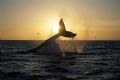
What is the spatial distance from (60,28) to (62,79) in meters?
26.8

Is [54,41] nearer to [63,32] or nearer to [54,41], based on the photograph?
[54,41]

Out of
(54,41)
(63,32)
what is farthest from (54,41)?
(63,32)

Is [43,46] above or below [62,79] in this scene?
above

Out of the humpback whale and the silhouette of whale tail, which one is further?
the humpback whale

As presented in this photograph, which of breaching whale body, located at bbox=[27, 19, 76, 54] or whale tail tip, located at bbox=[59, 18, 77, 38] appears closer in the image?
whale tail tip, located at bbox=[59, 18, 77, 38]

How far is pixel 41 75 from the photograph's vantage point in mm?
25875

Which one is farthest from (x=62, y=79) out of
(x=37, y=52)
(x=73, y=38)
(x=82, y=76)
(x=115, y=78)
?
(x=37, y=52)

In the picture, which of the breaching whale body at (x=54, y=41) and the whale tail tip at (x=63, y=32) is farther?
the breaching whale body at (x=54, y=41)

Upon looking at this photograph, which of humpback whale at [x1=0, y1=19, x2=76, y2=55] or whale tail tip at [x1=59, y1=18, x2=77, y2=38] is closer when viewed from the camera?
whale tail tip at [x1=59, y1=18, x2=77, y2=38]

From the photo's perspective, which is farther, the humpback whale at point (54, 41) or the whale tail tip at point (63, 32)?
the humpback whale at point (54, 41)

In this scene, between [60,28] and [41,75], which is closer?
[41,75]

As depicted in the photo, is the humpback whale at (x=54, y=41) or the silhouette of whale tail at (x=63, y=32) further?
the humpback whale at (x=54, y=41)

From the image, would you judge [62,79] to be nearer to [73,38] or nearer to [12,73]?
[12,73]

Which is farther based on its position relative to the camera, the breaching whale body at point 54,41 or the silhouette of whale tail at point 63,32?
the breaching whale body at point 54,41
